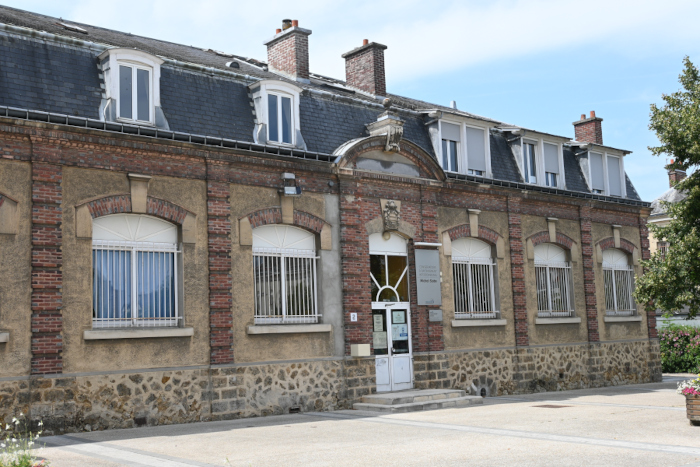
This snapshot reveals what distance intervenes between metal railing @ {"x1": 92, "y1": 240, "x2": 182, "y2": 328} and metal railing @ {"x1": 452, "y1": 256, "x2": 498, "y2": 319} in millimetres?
7561

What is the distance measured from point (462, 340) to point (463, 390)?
148 centimetres

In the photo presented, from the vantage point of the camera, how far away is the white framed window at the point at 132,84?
44.9ft

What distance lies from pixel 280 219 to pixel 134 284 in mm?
3376

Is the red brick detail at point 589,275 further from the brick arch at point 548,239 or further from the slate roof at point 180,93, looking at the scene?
the slate roof at point 180,93

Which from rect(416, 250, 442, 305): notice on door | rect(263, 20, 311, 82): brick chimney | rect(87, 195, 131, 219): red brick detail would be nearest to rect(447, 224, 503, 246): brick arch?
rect(416, 250, 442, 305): notice on door

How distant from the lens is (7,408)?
38.6ft

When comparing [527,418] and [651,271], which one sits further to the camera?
[651,271]

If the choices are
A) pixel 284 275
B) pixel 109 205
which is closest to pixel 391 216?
pixel 284 275

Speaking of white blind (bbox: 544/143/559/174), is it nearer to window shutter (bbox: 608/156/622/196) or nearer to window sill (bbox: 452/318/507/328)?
window shutter (bbox: 608/156/622/196)

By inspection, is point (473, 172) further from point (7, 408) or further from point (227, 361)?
point (7, 408)

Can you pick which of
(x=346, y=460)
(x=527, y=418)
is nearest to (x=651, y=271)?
(x=527, y=418)

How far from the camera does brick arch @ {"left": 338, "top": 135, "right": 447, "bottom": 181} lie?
16734 millimetres

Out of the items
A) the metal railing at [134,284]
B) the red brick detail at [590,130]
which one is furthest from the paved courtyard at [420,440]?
the red brick detail at [590,130]

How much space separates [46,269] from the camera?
12.4 meters
